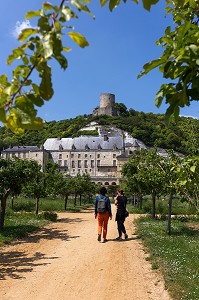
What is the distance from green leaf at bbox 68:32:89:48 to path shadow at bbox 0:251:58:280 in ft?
24.2

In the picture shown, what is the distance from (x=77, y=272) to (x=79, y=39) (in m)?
7.64

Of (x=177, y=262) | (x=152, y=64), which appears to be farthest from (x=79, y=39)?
(x=177, y=262)

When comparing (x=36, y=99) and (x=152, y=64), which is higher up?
(x=152, y=64)

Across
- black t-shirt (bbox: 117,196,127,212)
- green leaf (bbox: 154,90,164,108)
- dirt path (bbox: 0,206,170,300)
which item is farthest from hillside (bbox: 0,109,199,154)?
green leaf (bbox: 154,90,164,108)

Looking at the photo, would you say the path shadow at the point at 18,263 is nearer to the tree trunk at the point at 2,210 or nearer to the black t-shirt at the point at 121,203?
the black t-shirt at the point at 121,203

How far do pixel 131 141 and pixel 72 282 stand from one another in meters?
100

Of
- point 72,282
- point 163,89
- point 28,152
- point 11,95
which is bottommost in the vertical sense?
point 72,282

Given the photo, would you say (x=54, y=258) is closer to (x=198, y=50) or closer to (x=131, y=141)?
(x=198, y=50)

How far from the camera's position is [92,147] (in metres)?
107

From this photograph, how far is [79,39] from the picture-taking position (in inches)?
55.9

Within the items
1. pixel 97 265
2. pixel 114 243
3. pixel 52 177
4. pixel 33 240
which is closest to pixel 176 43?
pixel 97 265

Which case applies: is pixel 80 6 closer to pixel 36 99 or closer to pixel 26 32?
pixel 26 32

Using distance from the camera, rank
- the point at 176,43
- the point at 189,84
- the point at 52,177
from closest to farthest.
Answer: the point at 176,43
the point at 189,84
the point at 52,177

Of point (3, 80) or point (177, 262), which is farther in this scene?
point (177, 262)
